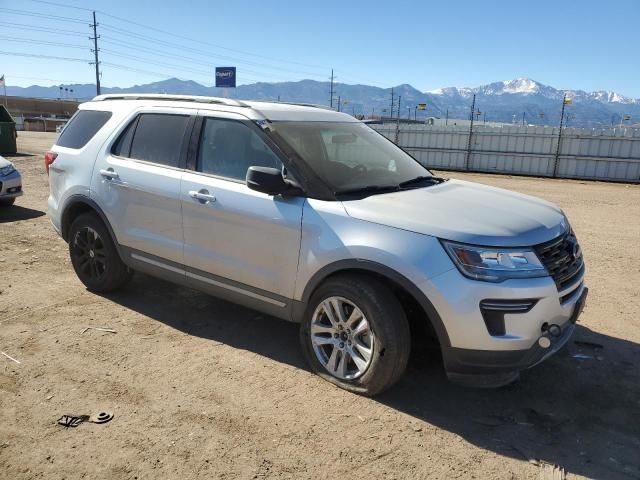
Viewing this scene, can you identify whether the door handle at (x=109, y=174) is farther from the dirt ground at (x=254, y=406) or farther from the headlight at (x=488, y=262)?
the headlight at (x=488, y=262)

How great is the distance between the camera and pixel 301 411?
322 cm

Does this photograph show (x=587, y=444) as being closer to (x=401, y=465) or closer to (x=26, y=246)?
(x=401, y=465)

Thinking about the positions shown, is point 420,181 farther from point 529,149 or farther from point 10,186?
point 529,149

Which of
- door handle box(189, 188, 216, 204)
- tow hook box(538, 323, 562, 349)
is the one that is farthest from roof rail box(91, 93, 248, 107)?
tow hook box(538, 323, 562, 349)

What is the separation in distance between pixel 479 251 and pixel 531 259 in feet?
1.12

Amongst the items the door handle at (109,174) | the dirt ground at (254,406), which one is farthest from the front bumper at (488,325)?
the door handle at (109,174)

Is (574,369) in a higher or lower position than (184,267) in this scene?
lower

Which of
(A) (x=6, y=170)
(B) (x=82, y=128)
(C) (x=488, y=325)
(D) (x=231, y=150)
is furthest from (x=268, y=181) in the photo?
(A) (x=6, y=170)

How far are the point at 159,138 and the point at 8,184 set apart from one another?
6016mm

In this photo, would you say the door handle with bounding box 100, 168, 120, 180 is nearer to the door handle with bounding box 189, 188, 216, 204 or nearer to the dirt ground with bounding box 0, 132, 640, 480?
the door handle with bounding box 189, 188, 216, 204

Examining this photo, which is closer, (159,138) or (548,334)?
(548,334)

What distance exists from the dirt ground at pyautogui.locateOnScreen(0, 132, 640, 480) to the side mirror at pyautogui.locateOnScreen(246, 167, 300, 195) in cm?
129

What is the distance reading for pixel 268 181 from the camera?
11.3ft

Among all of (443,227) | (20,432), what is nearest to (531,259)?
(443,227)
